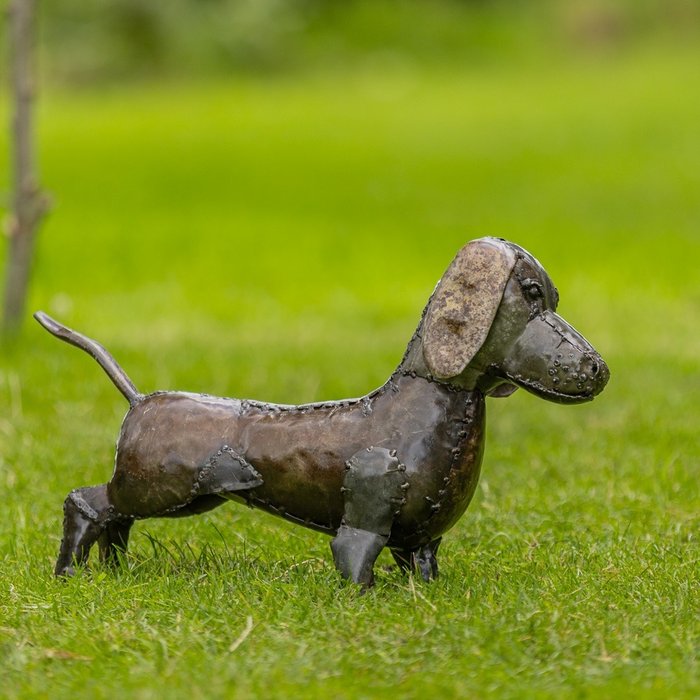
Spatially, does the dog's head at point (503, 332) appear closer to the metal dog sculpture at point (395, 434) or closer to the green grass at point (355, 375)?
the metal dog sculpture at point (395, 434)

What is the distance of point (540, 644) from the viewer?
10.3 ft

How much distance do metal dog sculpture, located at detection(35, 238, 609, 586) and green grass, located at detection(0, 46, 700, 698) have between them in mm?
205

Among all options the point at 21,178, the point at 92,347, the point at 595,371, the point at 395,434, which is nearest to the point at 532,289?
the point at 595,371

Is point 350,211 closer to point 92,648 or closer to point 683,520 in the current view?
point 683,520

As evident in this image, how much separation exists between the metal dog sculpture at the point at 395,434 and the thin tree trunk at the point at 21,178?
14.2 ft

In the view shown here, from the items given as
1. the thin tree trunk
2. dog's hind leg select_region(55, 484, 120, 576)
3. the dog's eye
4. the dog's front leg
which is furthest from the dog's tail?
the thin tree trunk

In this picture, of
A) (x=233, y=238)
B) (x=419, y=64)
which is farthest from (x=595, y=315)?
(x=419, y=64)

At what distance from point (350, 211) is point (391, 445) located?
11.2 meters

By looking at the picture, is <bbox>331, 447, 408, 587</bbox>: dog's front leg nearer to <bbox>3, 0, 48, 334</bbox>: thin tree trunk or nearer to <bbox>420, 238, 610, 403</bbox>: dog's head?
<bbox>420, 238, 610, 403</bbox>: dog's head

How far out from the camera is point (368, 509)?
350cm

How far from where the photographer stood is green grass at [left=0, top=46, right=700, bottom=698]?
313 cm

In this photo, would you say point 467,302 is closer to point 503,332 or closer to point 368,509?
point 503,332

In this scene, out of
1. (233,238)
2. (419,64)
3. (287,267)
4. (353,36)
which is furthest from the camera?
(353,36)

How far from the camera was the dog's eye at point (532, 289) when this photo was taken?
11.4 ft
